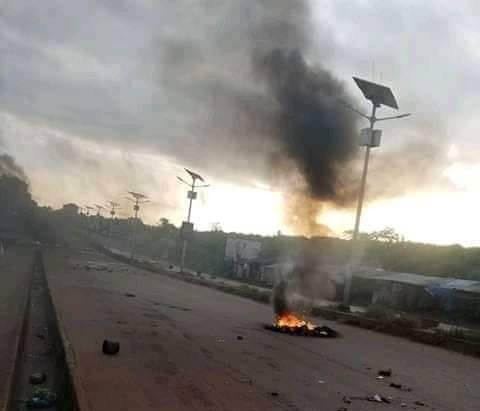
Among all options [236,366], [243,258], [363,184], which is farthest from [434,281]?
[243,258]

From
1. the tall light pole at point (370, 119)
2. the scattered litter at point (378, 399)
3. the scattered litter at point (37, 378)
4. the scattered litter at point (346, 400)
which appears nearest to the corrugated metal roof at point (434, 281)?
the tall light pole at point (370, 119)

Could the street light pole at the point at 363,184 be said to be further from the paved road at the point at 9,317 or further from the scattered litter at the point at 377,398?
the scattered litter at the point at 377,398

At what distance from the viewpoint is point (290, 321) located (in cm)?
2231

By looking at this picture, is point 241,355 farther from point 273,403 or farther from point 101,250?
point 101,250

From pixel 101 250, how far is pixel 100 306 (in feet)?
262

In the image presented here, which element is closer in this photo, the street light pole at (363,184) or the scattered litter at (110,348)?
the scattered litter at (110,348)

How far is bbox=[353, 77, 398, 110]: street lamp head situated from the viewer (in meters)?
30.0

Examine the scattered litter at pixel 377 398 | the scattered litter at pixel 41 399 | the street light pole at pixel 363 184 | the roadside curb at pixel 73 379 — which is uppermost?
the street light pole at pixel 363 184

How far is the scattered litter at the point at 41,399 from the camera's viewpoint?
9160 millimetres

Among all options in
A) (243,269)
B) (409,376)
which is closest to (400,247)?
(243,269)

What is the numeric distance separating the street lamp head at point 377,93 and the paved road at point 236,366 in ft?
43.1

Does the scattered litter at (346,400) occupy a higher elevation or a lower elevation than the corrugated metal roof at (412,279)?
lower

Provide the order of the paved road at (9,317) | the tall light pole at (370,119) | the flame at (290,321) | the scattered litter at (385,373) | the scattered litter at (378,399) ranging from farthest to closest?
the tall light pole at (370,119), the flame at (290,321), the scattered litter at (385,373), the scattered litter at (378,399), the paved road at (9,317)

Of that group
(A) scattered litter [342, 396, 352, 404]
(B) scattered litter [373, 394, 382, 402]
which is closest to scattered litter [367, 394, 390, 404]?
(B) scattered litter [373, 394, 382, 402]
